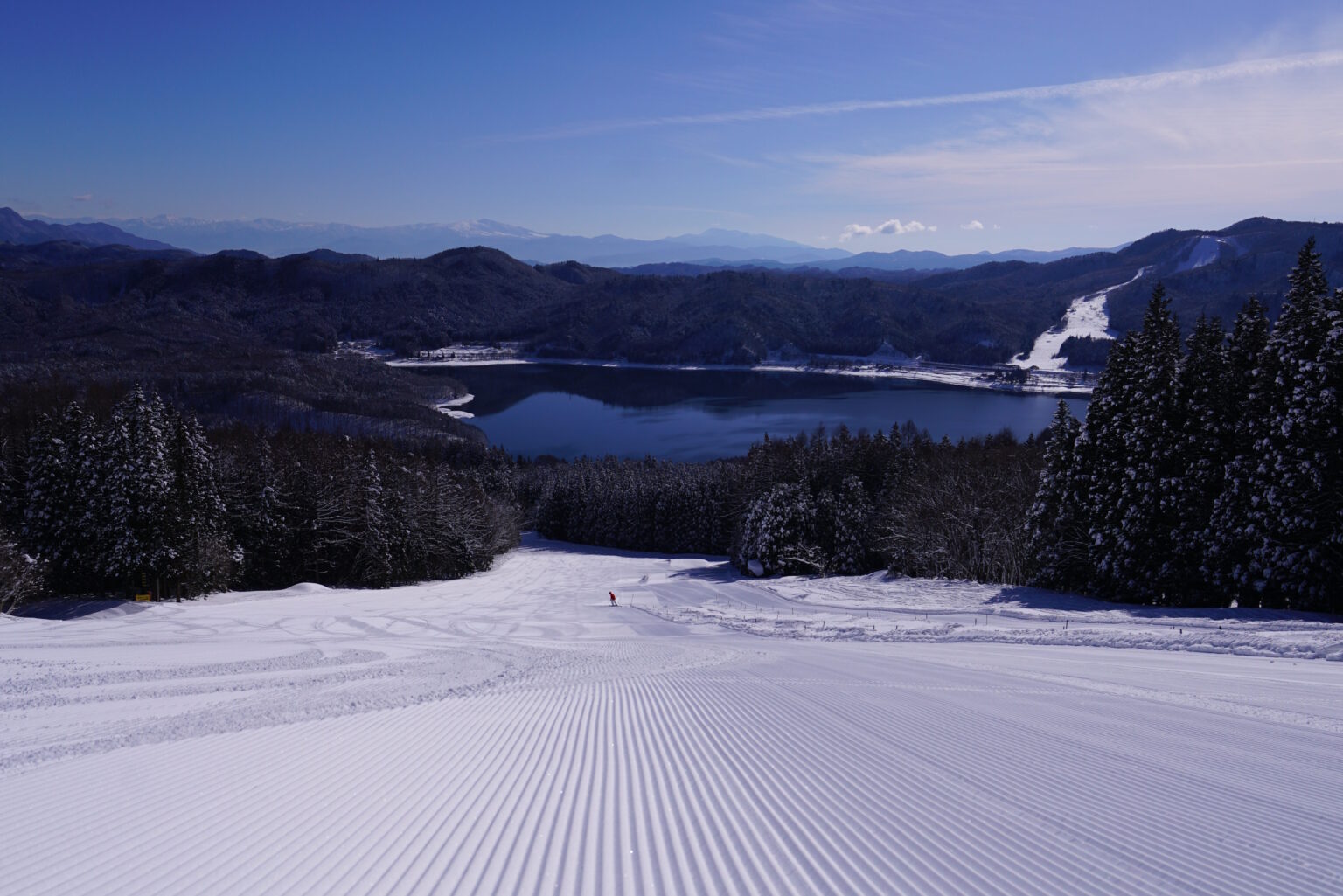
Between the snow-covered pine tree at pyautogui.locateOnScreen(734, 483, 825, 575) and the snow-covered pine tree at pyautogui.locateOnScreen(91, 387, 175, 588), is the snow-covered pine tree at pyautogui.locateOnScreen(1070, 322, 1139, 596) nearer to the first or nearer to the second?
the snow-covered pine tree at pyautogui.locateOnScreen(734, 483, 825, 575)

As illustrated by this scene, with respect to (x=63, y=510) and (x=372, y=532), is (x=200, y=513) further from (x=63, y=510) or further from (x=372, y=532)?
(x=372, y=532)

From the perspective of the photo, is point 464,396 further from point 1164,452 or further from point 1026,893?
point 1026,893

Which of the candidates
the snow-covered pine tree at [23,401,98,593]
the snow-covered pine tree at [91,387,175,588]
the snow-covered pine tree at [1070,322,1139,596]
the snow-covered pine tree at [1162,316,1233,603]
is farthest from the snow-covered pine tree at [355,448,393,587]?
the snow-covered pine tree at [1162,316,1233,603]

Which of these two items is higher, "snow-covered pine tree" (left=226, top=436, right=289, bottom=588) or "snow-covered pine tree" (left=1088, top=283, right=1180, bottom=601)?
"snow-covered pine tree" (left=1088, top=283, right=1180, bottom=601)

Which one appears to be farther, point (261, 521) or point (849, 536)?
point (849, 536)

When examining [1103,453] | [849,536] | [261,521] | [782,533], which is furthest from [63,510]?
[1103,453]

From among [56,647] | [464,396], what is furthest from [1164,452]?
[464,396]
